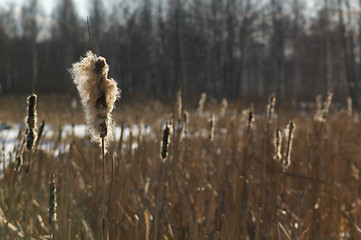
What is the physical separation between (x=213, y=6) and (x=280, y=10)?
4553 millimetres

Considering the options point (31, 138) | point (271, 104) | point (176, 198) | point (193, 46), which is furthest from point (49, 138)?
point (193, 46)

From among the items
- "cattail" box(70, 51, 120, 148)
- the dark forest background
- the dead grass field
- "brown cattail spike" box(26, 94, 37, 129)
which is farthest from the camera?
the dark forest background

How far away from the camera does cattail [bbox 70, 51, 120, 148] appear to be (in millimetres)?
773

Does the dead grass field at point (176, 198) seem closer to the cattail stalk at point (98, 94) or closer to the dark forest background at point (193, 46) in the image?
the cattail stalk at point (98, 94)

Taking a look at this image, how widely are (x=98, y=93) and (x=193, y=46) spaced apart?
27.7m

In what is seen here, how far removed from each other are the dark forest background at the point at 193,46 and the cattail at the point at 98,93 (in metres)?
14.5

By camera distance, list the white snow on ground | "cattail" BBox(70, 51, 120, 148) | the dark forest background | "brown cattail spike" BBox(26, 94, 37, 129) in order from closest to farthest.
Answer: "cattail" BBox(70, 51, 120, 148), "brown cattail spike" BBox(26, 94, 37, 129), the white snow on ground, the dark forest background

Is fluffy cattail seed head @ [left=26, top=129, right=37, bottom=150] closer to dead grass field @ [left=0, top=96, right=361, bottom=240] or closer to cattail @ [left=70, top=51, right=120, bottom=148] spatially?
dead grass field @ [left=0, top=96, right=361, bottom=240]

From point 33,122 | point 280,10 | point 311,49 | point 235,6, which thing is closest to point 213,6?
point 235,6

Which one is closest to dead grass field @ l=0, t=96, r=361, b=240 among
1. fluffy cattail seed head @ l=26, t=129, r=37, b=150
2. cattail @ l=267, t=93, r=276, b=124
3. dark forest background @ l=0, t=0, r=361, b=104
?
cattail @ l=267, t=93, r=276, b=124

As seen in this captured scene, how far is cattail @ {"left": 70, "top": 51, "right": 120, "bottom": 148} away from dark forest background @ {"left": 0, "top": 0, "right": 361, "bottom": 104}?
14525 millimetres

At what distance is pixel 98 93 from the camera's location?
2.55 feet

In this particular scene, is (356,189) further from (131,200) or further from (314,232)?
(131,200)

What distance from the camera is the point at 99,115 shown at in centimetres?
78
